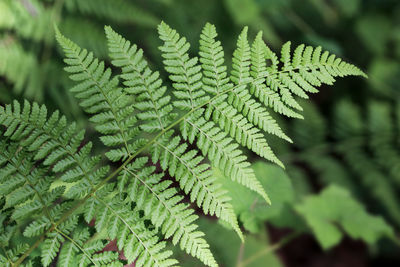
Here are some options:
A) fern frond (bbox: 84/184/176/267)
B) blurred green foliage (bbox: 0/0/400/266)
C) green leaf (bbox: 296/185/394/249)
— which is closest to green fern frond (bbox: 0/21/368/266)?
fern frond (bbox: 84/184/176/267)

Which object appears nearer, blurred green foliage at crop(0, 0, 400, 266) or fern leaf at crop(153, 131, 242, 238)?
fern leaf at crop(153, 131, 242, 238)

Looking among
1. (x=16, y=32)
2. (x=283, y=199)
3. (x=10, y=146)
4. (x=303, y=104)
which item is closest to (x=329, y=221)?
(x=283, y=199)

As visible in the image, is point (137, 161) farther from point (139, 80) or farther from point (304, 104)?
point (304, 104)

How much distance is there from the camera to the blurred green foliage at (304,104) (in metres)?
2.29

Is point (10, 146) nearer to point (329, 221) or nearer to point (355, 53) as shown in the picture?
point (329, 221)

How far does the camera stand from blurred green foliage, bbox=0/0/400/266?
229cm

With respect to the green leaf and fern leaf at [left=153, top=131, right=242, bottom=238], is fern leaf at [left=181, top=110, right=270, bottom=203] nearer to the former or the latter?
fern leaf at [left=153, top=131, right=242, bottom=238]

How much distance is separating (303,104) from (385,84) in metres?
0.95

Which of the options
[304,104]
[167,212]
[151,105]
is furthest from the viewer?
[304,104]

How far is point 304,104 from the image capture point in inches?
146

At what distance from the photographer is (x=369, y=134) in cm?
364

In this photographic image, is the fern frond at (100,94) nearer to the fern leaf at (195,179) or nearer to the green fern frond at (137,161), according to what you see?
the green fern frond at (137,161)

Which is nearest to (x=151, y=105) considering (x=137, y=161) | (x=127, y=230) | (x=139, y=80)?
(x=139, y=80)

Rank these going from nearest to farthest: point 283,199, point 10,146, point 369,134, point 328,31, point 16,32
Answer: point 10,146, point 283,199, point 16,32, point 369,134, point 328,31
